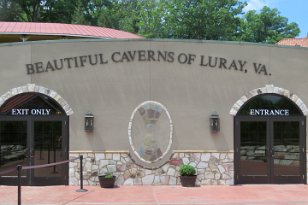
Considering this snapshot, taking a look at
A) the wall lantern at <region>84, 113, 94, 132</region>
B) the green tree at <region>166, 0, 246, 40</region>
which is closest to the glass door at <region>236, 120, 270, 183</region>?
the wall lantern at <region>84, 113, 94, 132</region>

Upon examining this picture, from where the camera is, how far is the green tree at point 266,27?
174ft

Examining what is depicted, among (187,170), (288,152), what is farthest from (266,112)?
(187,170)

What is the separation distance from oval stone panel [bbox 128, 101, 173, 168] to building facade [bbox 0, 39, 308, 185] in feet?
0.11

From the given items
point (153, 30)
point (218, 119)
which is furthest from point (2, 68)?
point (153, 30)

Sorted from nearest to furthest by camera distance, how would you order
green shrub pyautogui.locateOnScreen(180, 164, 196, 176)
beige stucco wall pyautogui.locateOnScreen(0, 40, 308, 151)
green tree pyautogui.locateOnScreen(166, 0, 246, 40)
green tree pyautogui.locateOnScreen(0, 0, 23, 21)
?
green shrub pyautogui.locateOnScreen(180, 164, 196, 176) < beige stucco wall pyautogui.locateOnScreen(0, 40, 308, 151) < green tree pyautogui.locateOnScreen(166, 0, 246, 40) < green tree pyautogui.locateOnScreen(0, 0, 23, 21)

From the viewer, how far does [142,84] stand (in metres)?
15.6

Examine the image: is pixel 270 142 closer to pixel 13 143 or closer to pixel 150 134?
pixel 150 134

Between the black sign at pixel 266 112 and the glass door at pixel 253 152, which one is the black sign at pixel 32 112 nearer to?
the glass door at pixel 253 152

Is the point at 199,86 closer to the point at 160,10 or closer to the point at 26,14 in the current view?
the point at 160,10

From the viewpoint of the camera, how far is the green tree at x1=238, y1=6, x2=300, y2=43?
174 feet

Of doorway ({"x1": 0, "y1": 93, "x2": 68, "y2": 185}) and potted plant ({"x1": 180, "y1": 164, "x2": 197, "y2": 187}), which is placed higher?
doorway ({"x1": 0, "y1": 93, "x2": 68, "y2": 185})

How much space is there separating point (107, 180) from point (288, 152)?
5.99 m

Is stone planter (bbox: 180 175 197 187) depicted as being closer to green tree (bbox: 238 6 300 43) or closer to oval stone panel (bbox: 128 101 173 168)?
oval stone panel (bbox: 128 101 173 168)

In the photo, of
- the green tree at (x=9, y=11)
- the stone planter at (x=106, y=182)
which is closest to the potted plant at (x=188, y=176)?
the stone planter at (x=106, y=182)
